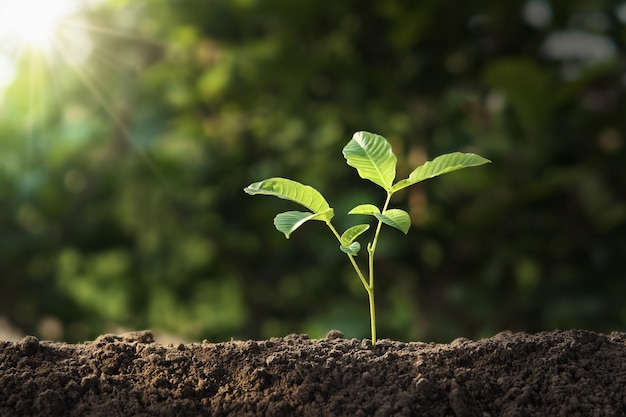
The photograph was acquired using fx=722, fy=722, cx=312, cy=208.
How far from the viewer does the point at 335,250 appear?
6.47 ft

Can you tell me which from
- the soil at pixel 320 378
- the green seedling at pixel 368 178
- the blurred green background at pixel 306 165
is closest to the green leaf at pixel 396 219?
the green seedling at pixel 368 178

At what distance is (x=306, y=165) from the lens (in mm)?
2096

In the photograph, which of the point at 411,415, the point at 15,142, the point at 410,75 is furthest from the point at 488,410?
the point at 15,142

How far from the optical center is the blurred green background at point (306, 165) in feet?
6.23

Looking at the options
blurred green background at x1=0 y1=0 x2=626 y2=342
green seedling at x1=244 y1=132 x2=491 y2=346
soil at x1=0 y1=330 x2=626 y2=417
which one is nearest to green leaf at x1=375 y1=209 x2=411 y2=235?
green seedling at x1=244 y1=132 x2=491 y2=346

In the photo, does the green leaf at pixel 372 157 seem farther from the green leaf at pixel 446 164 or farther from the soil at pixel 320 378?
the soil at pixel 320 378

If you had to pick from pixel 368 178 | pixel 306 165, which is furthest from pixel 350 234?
pixel 306 165

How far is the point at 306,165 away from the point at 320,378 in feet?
4.55

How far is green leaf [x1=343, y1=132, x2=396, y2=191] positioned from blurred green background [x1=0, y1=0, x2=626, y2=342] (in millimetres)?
974

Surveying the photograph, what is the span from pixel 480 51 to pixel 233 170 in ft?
2.69

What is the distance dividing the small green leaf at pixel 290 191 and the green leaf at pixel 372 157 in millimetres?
53

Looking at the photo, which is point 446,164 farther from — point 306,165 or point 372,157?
point 306,165

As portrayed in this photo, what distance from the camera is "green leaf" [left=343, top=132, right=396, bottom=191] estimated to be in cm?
76

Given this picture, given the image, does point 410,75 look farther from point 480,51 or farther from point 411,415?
point 411,415
